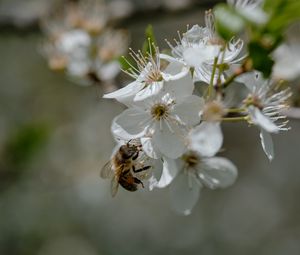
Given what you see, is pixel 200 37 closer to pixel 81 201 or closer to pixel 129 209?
pixel 81 201

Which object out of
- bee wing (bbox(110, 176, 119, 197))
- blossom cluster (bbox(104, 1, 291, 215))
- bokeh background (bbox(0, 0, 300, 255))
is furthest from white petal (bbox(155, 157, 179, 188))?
bokeh background (bbox(0, 0, 300, 255))

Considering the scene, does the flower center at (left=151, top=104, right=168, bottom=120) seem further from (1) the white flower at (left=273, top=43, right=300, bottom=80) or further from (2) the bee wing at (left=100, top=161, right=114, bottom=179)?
(1) the white flower at (left=273, top=43, right=300, bottom=80)

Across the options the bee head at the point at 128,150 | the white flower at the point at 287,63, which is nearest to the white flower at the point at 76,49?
the white flower at the point at 287,63

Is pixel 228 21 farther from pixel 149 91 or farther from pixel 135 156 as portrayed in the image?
pixel 135 156

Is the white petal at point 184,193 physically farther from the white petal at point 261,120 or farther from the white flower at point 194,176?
the white petal at point 261,120

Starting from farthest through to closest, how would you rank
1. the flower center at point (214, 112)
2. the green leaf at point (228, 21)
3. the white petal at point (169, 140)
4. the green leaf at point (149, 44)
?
the green leaf at point (149, 44)
the white petal at point (169, 140)
the flower center at point (214, 112)
the green leaf at point (228, 21)

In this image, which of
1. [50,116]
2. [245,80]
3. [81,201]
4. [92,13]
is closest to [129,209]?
[81,201]

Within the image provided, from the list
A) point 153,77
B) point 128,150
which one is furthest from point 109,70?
point 153,77
